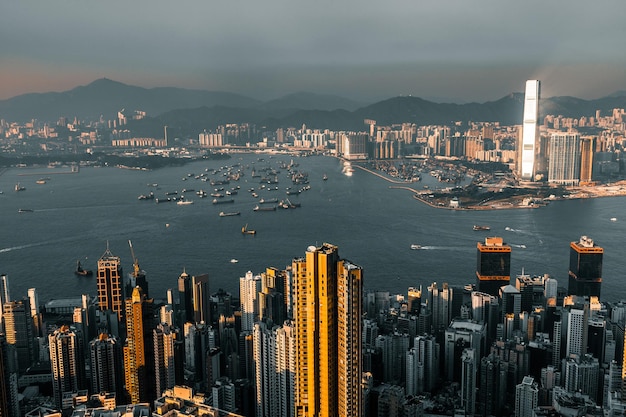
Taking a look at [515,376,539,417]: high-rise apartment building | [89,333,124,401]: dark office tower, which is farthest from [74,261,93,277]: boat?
[515,376,539,417]: high-rise apartment building

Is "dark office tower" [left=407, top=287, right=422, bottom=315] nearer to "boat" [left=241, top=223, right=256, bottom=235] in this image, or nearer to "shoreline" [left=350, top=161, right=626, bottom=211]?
"boat" [left=241, top=223, right=256, bottom=235]

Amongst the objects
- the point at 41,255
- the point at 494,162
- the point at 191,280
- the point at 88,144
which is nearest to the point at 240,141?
the point at 88,144

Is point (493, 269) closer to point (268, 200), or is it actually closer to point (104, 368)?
point (104, 368)

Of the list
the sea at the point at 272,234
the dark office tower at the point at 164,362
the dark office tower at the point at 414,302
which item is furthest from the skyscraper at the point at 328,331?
the sea at the point at 272,234

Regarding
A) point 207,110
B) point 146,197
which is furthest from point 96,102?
point 146,197

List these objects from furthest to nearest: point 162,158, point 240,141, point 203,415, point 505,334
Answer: point 240,141 < point 162,158 < point 505,334 < point 203,415

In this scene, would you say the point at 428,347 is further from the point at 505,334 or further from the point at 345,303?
the point at 345,303
